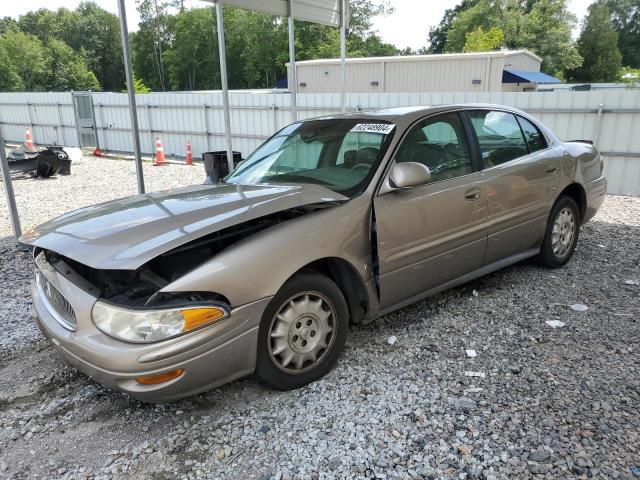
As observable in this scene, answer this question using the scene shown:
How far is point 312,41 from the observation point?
174ft

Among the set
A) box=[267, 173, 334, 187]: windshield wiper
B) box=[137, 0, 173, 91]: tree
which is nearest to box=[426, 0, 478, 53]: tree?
box=[137, 0, 173, 91]: tree

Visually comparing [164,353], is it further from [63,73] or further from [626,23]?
[626,23]

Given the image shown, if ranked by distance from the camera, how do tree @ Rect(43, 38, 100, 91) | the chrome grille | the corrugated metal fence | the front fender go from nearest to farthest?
the front fender, the chrome grille, the corrugated metal fence, tree @ Rect(43, 38, 100, 91)

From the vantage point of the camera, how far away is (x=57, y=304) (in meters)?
2.84

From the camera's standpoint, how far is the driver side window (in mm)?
3641

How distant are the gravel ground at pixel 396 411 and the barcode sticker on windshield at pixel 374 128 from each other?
4.86 feet

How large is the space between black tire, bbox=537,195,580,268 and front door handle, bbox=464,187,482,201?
4.03 ft

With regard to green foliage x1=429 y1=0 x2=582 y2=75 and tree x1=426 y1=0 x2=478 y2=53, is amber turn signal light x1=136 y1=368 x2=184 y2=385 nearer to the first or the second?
green foliage x1=429 y1=0 x2=582 y2=75

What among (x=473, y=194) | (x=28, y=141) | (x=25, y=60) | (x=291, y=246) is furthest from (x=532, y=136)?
(x=25, y=60)

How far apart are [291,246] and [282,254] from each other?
0.08 m

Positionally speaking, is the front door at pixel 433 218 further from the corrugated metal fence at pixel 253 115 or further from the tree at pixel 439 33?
the tree at pixel 439 33

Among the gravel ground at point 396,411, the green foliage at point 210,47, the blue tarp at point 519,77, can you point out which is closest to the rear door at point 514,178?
the gravel ground at point 396,411

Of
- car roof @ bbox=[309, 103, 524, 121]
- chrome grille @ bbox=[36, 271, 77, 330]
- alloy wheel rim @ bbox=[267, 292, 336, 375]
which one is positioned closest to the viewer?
chrome grille @ bbox=[36, 271, 77, 330]

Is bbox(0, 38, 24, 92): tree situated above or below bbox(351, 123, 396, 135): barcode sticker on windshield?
above
